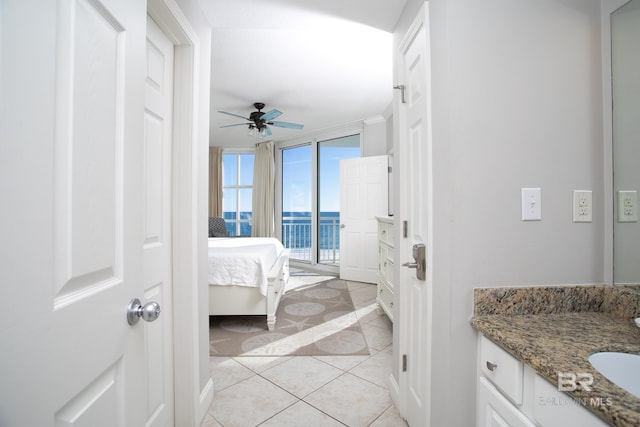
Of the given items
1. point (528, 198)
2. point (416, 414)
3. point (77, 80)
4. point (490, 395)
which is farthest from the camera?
point (416, 414)

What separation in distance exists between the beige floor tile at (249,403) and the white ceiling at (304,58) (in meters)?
2.38

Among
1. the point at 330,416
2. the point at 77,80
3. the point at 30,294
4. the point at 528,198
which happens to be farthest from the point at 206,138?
the point at 330,416

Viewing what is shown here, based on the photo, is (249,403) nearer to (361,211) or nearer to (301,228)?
(361,211)

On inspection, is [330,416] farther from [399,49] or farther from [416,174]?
[399,49]

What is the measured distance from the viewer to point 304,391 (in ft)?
6.02

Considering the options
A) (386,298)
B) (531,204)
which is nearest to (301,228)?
(386,298)

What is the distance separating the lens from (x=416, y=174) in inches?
57.1

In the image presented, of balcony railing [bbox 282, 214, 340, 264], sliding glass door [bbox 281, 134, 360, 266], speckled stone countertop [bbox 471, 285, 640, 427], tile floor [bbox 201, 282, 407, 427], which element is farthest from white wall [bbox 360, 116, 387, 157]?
speckled stone countertop [bbox 471, 285, 640, 427]

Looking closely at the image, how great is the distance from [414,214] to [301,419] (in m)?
1.28

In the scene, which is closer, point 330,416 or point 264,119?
point 330,416

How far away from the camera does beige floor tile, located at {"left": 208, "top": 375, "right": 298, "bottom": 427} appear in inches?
62.5

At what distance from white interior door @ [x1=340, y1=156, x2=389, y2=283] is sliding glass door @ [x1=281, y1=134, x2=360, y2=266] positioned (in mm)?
698

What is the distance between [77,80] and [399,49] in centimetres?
163

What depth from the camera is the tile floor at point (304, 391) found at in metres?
1.59
